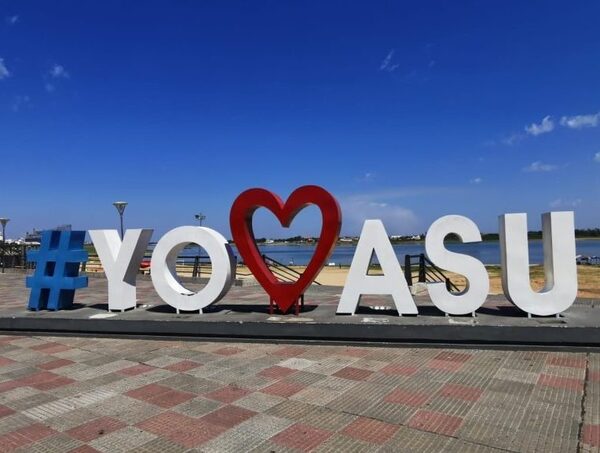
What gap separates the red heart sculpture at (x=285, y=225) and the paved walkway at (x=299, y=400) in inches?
68.1

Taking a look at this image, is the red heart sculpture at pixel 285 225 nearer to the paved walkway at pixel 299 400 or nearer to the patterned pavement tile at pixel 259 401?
the paved walkway at pixel 299 400

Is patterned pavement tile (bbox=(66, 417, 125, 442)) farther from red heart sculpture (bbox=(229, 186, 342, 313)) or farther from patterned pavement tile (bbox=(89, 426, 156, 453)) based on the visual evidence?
red heart sculpture (bbox=(229, 186, 342, 313))

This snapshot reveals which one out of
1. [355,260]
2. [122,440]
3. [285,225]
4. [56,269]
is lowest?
[122,440]

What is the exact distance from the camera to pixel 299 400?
19.4 ft

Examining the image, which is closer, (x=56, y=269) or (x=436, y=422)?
(x=436, y=422)

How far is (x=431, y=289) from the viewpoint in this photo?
9.34 metres

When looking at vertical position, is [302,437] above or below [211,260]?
below

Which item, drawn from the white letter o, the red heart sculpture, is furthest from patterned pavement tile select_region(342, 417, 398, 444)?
the white letter o

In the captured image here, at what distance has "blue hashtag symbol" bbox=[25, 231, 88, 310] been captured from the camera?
36.8 feet

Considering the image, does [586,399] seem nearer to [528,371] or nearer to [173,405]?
[528,371]

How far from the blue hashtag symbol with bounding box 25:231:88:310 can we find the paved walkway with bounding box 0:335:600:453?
279cm

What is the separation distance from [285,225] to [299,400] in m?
4.61

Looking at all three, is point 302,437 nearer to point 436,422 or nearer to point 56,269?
point 436,422

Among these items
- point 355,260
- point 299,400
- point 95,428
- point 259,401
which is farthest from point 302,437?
point 355,260
